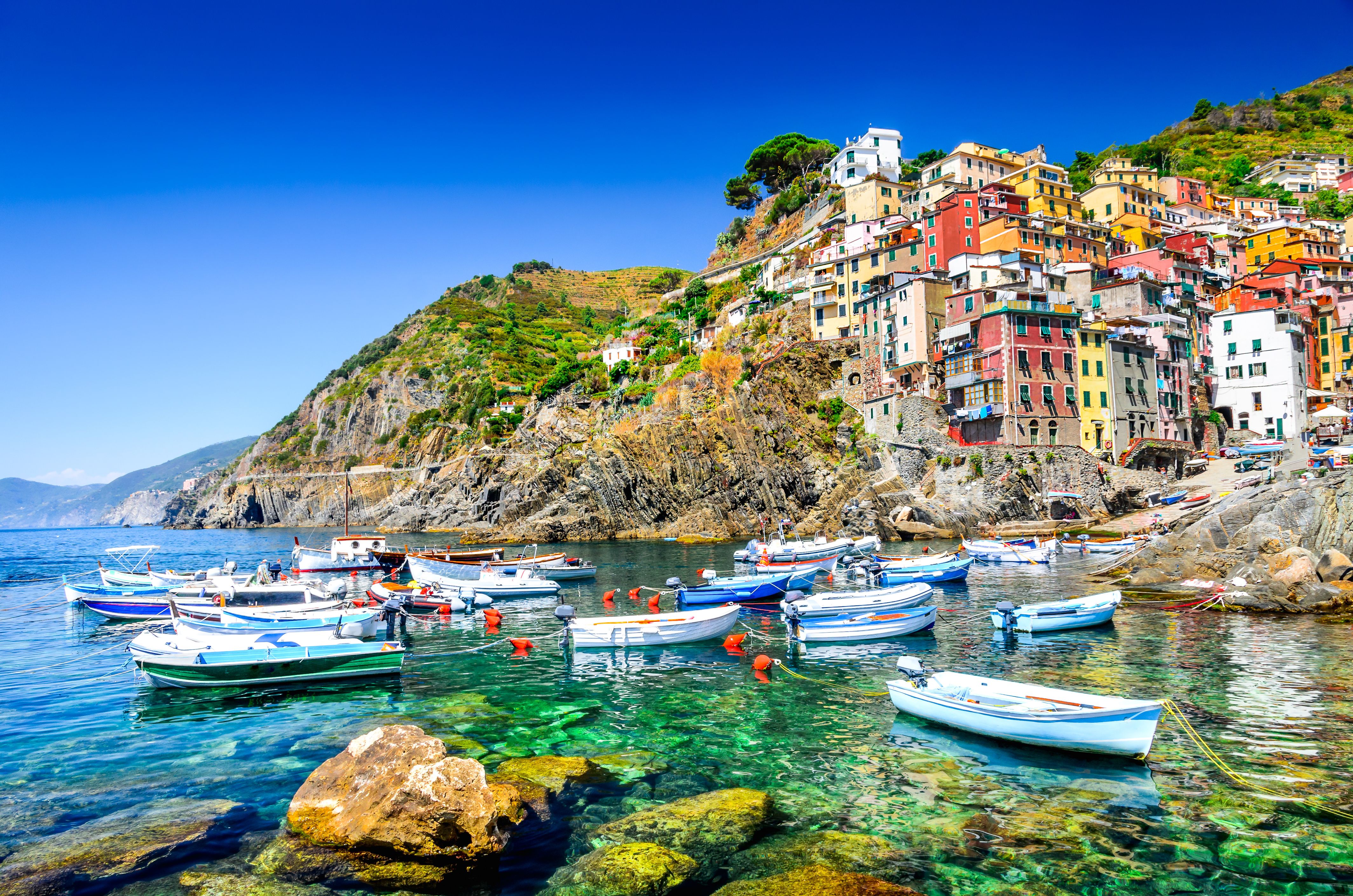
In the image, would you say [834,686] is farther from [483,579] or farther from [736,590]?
[483,579]

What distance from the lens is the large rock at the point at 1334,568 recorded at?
95.9 ft

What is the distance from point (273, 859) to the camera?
10.6 m

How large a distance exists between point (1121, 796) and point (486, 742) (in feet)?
40.4

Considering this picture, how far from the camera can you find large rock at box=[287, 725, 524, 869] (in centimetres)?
1051

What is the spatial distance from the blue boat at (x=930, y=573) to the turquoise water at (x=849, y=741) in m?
10.2

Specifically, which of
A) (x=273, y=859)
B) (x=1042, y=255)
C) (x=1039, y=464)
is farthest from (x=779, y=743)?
(x=1042, y=255)

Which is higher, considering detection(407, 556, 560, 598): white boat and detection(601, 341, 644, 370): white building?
detection(601, 341, 644, 370): white building

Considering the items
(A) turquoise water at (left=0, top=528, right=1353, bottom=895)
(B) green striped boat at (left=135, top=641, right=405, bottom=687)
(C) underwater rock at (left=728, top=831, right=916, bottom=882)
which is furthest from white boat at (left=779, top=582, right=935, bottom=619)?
(C) underwater rock at (left=728, top=831, right=916, bottom=882)

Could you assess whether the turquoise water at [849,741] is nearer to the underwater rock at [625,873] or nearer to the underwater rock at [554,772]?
the underwater rock at [625,873]

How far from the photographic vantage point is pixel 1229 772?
13.5 m

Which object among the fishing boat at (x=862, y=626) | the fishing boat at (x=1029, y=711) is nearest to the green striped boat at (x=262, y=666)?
the fishing boat at (x=862, y=626)

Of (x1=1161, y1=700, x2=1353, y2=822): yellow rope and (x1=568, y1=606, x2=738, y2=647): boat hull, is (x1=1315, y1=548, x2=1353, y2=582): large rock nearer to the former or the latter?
(x1=1161, y1=700, x2=1353, y2=822): yellow rope

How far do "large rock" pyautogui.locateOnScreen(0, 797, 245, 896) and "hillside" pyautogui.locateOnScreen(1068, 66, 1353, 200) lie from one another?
126m

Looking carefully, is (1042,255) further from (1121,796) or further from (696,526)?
(1121,796)
